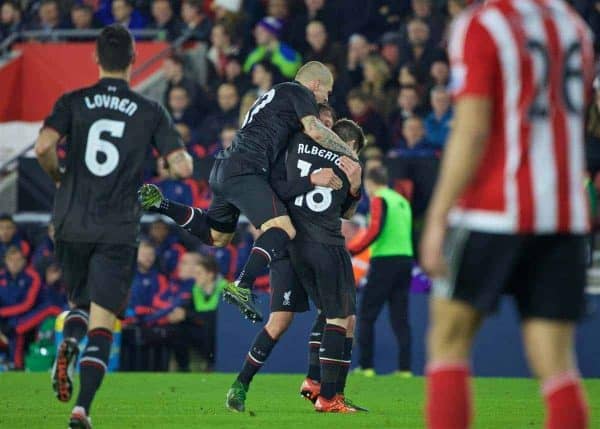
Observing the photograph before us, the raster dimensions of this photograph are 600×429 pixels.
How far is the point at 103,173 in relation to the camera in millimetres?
7184

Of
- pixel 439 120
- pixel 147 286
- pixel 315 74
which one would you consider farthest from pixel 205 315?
pixel 315 74

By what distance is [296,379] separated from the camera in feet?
44.1

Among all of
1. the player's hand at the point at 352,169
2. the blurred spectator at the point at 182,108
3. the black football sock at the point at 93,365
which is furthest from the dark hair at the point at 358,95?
the black football sock at the point at 93,365

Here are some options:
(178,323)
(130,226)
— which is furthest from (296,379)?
(130,226)

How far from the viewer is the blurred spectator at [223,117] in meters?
17.1

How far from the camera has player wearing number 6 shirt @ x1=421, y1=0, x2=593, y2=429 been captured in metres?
4.62

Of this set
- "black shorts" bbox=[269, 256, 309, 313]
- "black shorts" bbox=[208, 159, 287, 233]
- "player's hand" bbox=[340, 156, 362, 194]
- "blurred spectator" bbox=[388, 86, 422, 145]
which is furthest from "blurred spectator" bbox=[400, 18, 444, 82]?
"black shorts" bbox=[269, 256, 309, 313]

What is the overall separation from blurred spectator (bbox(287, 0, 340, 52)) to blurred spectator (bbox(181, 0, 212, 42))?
1.70 metres

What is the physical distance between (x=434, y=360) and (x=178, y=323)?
35.7ft

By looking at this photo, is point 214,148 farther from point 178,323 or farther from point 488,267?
point 488,267

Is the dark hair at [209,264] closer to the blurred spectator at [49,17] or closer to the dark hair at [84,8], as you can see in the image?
the dark hair at [84,8]

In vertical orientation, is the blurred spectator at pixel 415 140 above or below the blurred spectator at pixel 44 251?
above

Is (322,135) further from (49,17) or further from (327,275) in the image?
(49,17)

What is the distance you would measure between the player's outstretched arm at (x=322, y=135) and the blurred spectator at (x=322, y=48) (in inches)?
328
